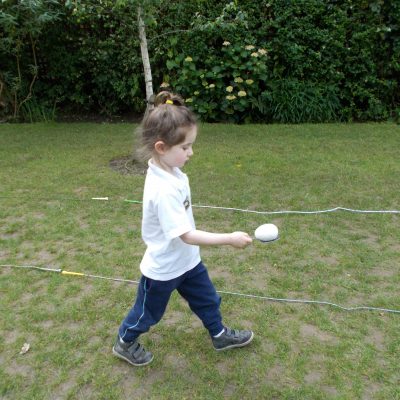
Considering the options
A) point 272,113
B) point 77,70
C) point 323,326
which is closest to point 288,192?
point 323,326

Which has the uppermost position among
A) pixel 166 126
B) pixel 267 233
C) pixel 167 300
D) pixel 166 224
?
pixel 166 126

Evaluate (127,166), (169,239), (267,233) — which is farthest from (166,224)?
(127,166)

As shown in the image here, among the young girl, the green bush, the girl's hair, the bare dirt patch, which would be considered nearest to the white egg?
the young girl

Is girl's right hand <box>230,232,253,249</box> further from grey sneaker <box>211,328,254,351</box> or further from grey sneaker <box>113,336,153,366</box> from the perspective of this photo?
grey sneaker <box>113,336,153,366</box>

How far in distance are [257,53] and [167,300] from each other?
19.8 ft

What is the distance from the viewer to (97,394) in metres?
2.20

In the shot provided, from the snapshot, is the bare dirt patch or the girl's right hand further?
the bare dirt patch

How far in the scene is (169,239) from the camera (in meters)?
1.99

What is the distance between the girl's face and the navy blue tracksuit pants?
0.57 metres

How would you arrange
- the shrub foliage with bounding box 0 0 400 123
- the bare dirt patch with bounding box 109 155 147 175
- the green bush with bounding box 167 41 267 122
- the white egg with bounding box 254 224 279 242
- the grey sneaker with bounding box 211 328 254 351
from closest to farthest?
the white egg with bounding box 254 224 279 242 → the grey sneaker with bounding box 211 328 254 351 → the bare dirt patch with bounding box 109 155 147 175 → the shrub foliage with bounding box 0 0 400 123 → the green bush with bounding box 167 41 267 122

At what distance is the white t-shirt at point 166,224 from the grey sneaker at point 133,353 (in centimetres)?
48

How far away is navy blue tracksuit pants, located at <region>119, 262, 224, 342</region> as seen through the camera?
2.18 meters

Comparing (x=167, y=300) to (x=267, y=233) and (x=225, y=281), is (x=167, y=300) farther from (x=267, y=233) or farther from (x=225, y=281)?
(x=225, y=281)

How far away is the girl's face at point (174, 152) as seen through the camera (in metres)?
1.93
